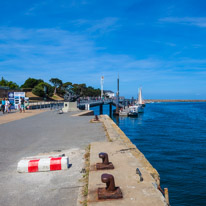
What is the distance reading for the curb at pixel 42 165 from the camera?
5.32m

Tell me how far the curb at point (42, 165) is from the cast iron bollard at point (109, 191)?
2024 mm

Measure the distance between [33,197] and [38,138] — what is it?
6160 mm

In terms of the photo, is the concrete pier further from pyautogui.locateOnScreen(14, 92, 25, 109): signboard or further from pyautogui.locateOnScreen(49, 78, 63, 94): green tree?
pyautogui.locateOnScreen(49, 78, 63, 94): green tree

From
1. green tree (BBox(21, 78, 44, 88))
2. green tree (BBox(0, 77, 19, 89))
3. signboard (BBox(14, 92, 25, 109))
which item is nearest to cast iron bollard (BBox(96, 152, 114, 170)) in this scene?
signboard (BBox(14, 92, 25, 109))

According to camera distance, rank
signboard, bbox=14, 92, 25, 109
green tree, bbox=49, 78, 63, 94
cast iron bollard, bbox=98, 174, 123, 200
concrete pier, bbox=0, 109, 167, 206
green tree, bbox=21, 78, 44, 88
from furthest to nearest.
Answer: green tree, bbox=49, 78, 63, 94
green tree, bbox=21, 78, 44, 88
signboard, bbox=14, 92, 25, 109
concrete pier, bbox=0, 109, 167, 206
cast iron bollard, bbox=98, 174, 123, 200

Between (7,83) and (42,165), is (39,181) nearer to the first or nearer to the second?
(42,165)

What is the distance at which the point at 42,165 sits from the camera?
5352 millimetres

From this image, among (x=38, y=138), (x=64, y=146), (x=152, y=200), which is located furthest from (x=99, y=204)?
(x=38, y=138)

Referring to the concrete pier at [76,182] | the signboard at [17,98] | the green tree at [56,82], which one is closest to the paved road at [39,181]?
the concrete pier at [76,182]

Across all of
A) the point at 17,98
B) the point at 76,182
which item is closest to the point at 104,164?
the point at 76,182

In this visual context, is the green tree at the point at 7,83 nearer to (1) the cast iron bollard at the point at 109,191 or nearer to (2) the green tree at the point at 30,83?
(2) the green tree at the point at 30,83

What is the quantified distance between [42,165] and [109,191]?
93.7 inches

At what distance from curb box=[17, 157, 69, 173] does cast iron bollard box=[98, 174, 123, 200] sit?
202 centimetres

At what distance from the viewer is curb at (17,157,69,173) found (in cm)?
532
